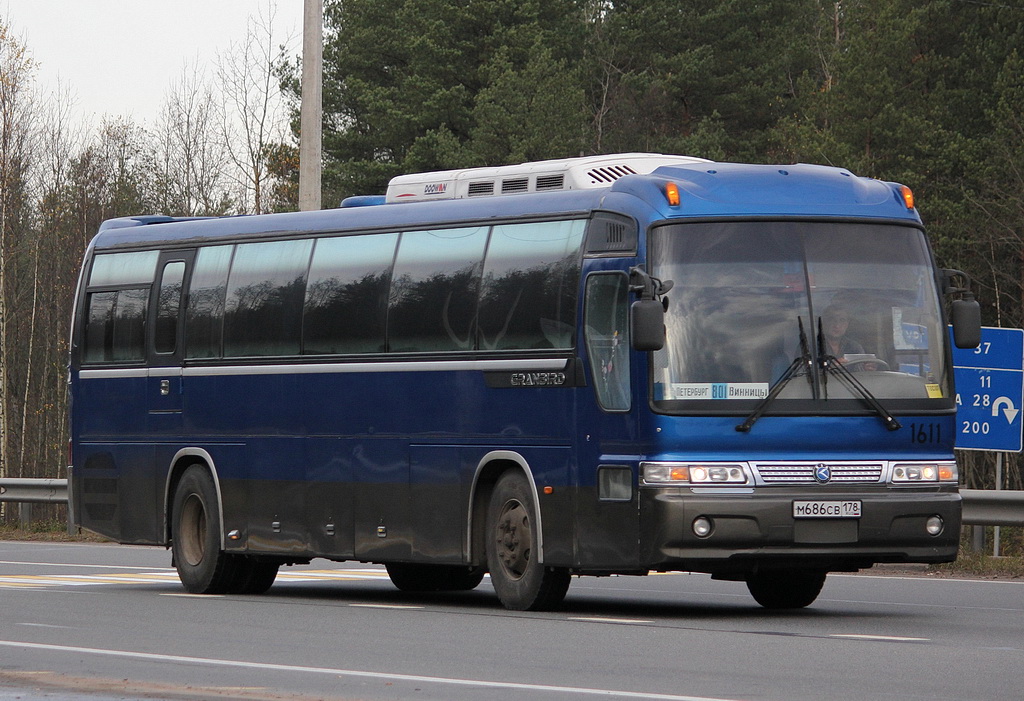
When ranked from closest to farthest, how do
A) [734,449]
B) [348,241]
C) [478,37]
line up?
[734,449] < [348,241] < [478,37]

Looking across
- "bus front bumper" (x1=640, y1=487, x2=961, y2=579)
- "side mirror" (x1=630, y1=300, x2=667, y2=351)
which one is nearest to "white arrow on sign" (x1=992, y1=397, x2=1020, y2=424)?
"bus front bumper" (x1=640, y1=487, x2=961, y2=579)

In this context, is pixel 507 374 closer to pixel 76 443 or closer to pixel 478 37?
pixel 76 443

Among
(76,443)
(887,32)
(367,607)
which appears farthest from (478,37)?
(367,607)

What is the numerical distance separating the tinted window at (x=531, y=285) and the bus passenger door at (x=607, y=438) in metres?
0.30

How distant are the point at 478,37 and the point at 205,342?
4007 cm

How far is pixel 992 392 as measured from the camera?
21.9m

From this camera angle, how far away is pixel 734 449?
1380 centimetres

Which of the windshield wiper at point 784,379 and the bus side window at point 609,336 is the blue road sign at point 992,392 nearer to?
the windshield wiper at point 784,379

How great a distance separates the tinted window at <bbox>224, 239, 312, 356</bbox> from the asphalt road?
2.22 m

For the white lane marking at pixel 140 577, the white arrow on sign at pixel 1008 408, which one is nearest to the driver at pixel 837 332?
the white lane marking at pixel 140 577

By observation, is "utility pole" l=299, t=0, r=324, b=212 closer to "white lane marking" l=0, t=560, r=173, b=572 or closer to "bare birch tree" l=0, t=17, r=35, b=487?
"white lane marking" l=0, t=560, r=173, b=572

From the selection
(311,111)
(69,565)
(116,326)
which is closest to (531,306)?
(116,326)

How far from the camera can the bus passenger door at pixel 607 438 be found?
1405 cm

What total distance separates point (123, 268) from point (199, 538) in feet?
9.84
